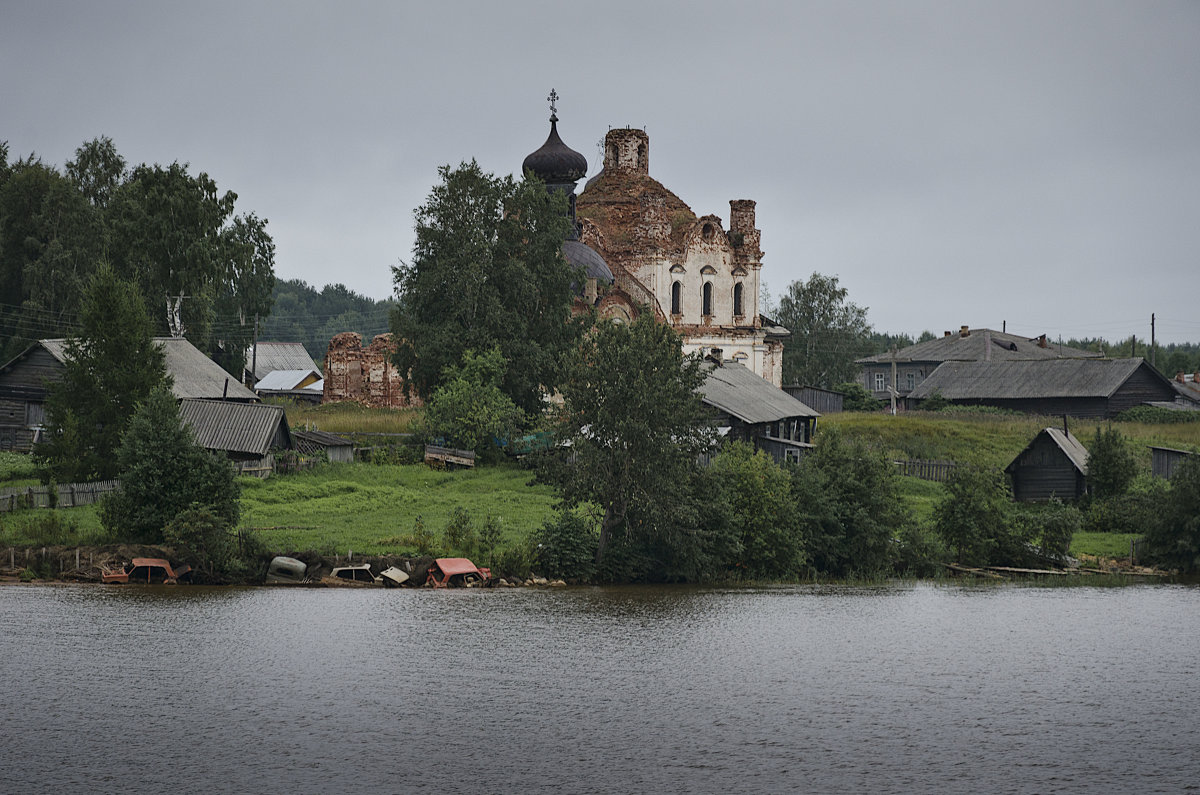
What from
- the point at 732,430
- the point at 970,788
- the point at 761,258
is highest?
the point at 761,258

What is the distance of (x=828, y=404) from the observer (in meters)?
73.6

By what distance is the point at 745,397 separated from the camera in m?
50.7

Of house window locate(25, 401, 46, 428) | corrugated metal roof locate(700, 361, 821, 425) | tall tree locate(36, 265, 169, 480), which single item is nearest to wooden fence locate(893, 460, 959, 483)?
corrugated metal roof locate(700, 361, 821, 425)

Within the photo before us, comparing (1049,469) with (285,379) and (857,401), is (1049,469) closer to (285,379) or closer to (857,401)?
(857,401)

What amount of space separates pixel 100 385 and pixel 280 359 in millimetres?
62717

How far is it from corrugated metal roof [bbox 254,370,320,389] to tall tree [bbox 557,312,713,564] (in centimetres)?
6183

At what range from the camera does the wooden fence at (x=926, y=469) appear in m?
51.5

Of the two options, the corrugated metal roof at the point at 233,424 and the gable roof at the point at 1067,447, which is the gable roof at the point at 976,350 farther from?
the corrugated metal roof at the point at 233,424

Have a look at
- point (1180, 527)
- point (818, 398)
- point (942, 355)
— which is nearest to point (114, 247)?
point (818, 398)

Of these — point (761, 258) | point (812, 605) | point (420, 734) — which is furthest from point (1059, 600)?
point (761, 258)

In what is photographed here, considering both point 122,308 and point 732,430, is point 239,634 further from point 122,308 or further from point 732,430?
point 732,430

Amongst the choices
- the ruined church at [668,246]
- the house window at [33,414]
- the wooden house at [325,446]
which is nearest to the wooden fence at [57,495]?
the wooden house at [325,446]

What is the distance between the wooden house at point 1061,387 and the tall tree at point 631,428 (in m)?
44.1

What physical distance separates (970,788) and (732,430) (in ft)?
107
